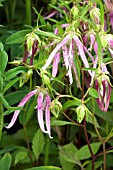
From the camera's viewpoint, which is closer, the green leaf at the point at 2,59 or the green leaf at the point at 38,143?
the green leaf at the point at 2,59

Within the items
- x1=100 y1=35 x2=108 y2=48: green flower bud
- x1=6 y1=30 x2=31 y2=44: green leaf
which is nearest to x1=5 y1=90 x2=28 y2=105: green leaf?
x1=6 y1=30 x2=31 y2=44: green leaf

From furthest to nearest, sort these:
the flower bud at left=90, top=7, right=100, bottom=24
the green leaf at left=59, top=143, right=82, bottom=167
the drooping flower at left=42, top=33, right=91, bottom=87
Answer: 1. the green leaf at left=59, top=143, right=82, bottom=167
2. the flower bud at left=90, top=7, right=100, bottom=24
3. the drooping flower at left=42, top=33, right=91, bottom=87

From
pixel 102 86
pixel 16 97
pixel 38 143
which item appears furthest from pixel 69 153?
pixel 102 86

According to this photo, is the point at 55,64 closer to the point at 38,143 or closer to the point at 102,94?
the point at 102,94

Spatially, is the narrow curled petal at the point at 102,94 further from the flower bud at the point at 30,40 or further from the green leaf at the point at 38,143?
the green leaf at the point at 38,143

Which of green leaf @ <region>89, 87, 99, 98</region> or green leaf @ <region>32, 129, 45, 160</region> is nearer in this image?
green leaf @ <region>89, 87, 99, 98</region>

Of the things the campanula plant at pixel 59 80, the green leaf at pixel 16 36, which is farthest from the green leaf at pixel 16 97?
the green leaf at pixel 16 36

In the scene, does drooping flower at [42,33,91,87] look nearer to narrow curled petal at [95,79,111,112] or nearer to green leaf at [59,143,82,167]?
narrow curled petal at [95,79,111,112]

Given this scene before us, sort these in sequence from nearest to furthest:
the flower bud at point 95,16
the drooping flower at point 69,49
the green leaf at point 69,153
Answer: the drooping flower at point 69,49 → the flower bud at point 95,16 → the green leaf at point 69,153

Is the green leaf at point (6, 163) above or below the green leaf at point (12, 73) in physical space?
below

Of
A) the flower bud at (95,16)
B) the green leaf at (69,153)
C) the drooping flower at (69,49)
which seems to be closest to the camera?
the drooping flower at (69,49)

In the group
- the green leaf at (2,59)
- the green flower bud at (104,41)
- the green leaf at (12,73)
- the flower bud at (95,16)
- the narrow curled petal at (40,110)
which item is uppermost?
the flower bud at (95,16)
